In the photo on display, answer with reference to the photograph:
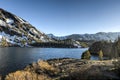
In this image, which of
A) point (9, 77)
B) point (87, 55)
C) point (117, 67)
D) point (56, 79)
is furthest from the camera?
point (87, 55)

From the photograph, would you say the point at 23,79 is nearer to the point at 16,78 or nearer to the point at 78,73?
the point at 16,78

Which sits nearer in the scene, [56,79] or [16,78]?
[16,78]

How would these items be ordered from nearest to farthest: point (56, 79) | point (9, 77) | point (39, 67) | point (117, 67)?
point (9, 77) < point (56, 79) < point (117, 67) < point (39, 67)

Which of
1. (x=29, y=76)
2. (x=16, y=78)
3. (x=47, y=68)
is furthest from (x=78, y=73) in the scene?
(x=47, y=68)

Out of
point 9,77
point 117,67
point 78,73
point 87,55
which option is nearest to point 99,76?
point 78,73

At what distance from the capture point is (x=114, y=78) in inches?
1083

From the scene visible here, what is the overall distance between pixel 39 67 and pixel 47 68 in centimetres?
154

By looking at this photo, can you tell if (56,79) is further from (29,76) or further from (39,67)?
(39,67)

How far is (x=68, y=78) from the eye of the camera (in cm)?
2864

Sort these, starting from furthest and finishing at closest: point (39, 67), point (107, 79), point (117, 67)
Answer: point (39, 67) → point (117, 67) → point (107, 79)

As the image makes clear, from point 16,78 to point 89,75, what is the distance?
971cm

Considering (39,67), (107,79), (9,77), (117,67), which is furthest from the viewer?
(39,67)

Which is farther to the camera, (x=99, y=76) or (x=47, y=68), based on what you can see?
(x=47, y=68)

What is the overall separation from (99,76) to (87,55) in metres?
57.5
